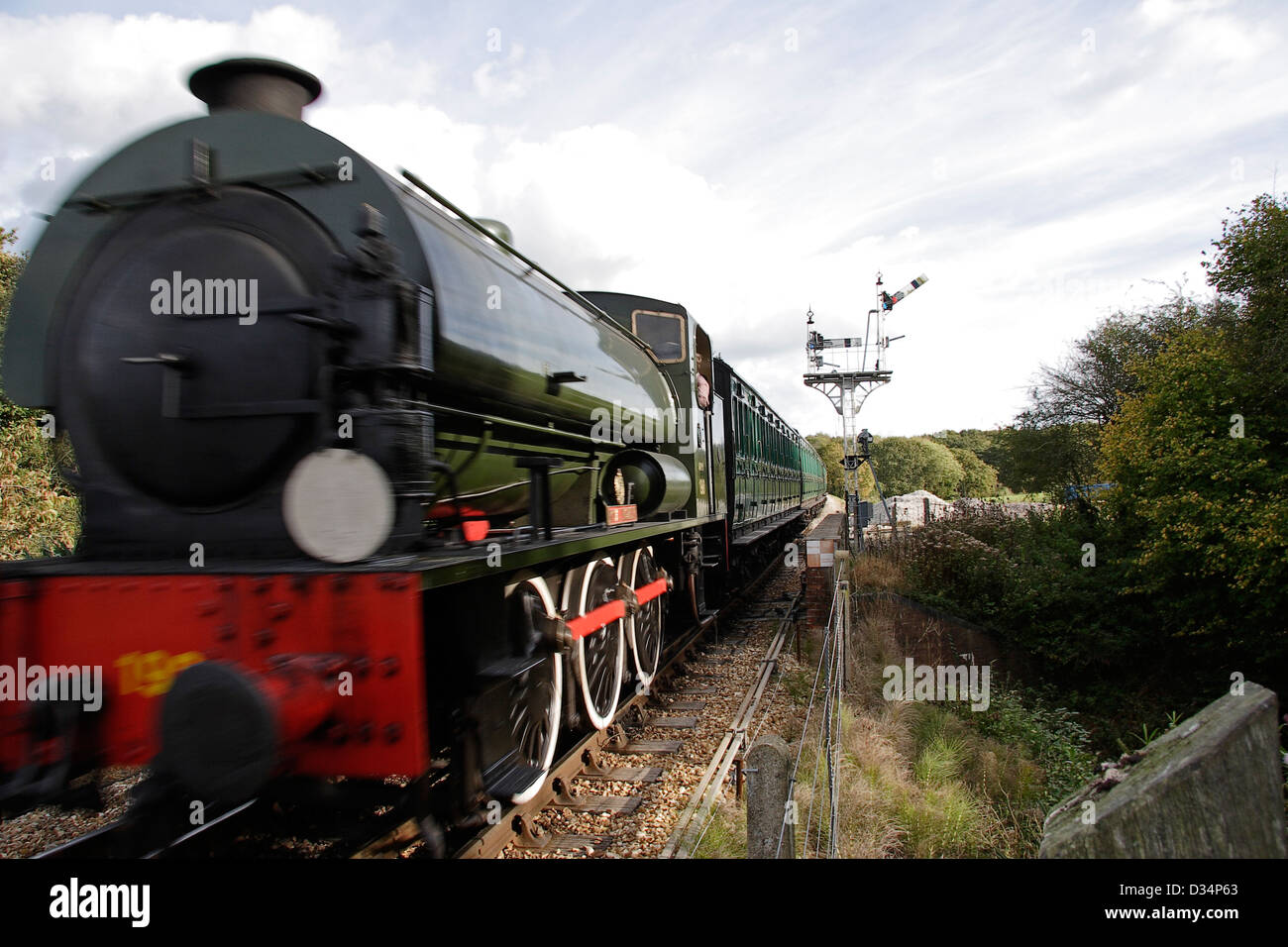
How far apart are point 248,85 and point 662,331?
18.4 ft

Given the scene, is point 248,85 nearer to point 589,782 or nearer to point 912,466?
point 589,782

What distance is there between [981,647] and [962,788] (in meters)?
6.65

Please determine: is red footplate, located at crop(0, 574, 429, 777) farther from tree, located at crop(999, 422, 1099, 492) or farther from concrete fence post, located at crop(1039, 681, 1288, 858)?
tree, located at crop(999, 422, 1099, 492)

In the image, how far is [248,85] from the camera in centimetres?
351

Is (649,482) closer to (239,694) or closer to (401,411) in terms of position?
(401,411)

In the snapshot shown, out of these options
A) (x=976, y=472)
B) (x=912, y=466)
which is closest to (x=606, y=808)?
(x=912, y=466)

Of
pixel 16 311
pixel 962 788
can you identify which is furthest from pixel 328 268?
pixel 962 788

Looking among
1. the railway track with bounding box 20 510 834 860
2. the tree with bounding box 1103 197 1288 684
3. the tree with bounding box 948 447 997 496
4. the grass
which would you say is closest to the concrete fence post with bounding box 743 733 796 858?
the grass

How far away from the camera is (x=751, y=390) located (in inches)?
573

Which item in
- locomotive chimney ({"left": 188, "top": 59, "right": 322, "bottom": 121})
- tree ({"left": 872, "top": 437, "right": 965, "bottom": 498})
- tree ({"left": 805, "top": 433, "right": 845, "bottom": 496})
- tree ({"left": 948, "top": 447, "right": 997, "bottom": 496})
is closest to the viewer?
locomotive chimney ({"left": 188, "top": 59, "right": 322, "bottom": 121})

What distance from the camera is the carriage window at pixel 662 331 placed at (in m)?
8.69

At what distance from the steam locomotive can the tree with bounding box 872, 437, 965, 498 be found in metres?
51.9

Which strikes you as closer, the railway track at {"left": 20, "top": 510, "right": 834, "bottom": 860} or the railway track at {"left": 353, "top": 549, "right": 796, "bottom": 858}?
the railway track at {"left": 20, "top": 510, "right": 834, "bottom": 860}

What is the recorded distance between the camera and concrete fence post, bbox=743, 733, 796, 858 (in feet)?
8.07
